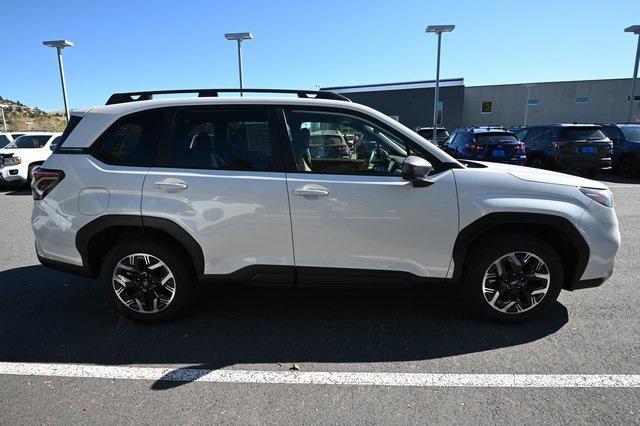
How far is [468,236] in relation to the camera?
11.1 ft

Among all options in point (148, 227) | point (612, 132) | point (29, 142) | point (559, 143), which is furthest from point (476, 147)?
point (29, 142)

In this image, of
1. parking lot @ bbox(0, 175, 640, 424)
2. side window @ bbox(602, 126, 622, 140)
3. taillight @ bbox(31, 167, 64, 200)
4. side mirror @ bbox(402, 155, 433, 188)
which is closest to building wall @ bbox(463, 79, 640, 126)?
side window @ bbox(602, 126, 622, 140)

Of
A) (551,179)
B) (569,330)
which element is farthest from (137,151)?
(569,330)

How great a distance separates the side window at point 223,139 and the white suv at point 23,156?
10.4 meters

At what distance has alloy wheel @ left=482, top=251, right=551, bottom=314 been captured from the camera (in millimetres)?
3490

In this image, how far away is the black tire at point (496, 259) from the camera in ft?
11.3

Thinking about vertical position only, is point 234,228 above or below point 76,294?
above

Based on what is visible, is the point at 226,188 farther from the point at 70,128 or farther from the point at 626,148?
the point at 626,148

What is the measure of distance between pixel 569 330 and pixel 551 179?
1.24m

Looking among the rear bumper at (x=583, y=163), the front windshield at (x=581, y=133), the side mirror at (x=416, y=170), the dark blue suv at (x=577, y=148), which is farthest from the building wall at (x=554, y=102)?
the side mirror at (x=416, y=170)

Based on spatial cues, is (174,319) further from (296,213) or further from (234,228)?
(296,213)

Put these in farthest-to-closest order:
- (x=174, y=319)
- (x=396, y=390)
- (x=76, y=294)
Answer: (x=76, y=294) < (x=174, y=319) < (x=396, y=390)

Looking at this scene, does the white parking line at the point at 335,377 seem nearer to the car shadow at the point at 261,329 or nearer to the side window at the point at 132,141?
the car shadow at the point at 261,329

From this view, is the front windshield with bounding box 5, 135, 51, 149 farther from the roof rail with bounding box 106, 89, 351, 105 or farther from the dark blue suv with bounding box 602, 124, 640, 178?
the dark blue suv with bounding box 602, 124, 640, 178
